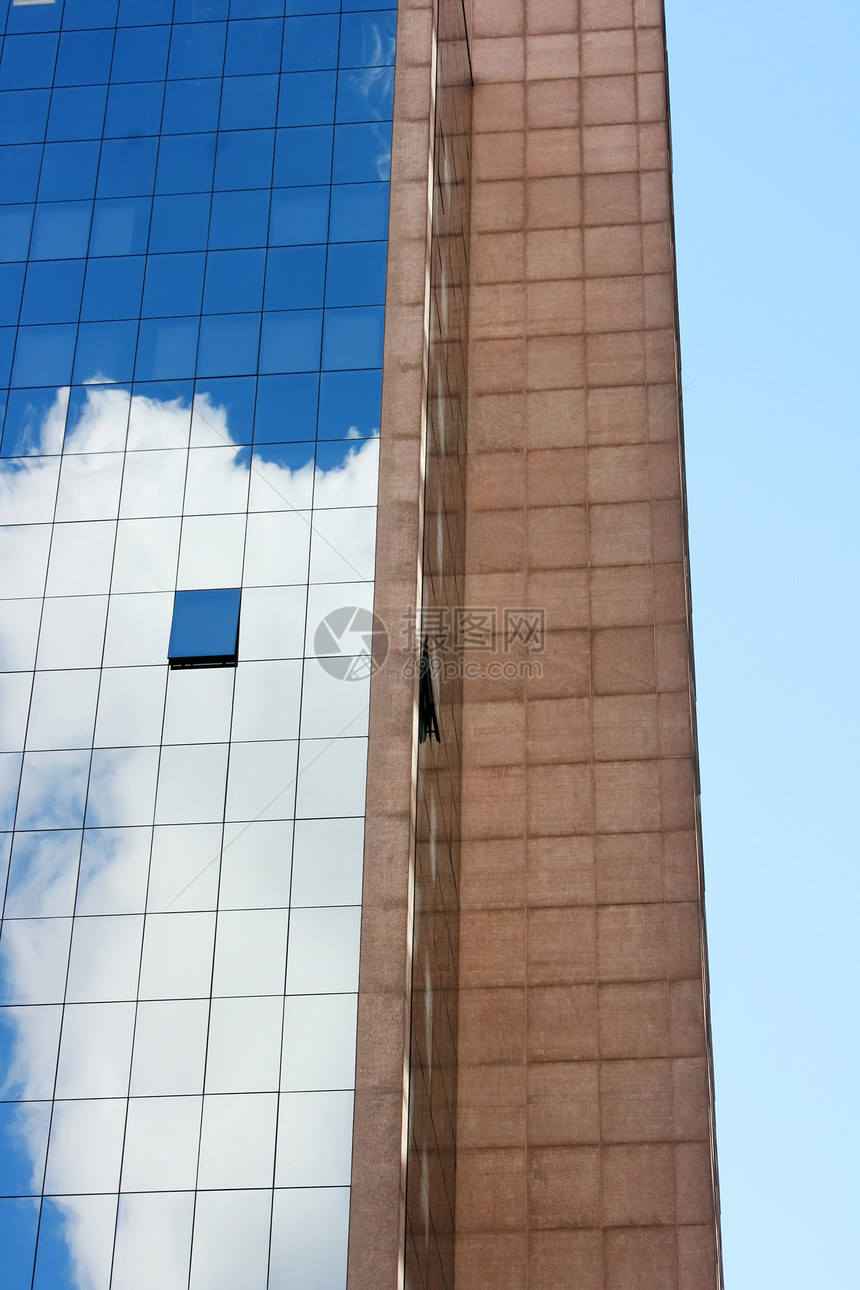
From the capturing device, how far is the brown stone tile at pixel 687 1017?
124 ft

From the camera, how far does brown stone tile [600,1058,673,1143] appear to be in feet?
121

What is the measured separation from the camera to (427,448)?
116 feet

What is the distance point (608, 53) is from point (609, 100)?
1.84 m

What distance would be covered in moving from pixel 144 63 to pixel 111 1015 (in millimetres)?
25052

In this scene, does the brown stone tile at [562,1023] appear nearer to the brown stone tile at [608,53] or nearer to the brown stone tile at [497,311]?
the brown stone tile at [497,311]

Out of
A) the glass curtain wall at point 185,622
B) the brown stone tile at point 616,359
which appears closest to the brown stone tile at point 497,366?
the brown stone tile at point 616,359

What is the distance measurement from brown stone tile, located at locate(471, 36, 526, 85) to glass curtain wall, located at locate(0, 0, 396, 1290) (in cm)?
1128

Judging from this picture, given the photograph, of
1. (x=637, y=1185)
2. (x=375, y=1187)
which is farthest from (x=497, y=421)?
(x=375, y=1187)

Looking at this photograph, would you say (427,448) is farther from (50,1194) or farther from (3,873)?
(50,1194)

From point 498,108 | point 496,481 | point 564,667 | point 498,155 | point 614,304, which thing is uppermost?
point 498,108

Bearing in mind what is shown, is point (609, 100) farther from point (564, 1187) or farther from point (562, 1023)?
point (564, 1187)

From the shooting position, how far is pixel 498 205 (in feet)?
159

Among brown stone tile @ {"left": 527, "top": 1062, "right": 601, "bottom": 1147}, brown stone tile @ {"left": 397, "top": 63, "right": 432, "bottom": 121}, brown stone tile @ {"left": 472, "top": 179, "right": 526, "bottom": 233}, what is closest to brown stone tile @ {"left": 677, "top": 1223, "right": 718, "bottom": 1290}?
brown stone tile @ {"left": 527, "top": 1062, "right": 601, "bottom": 1147}

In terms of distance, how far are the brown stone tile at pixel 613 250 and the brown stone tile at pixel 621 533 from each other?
26.5ft
